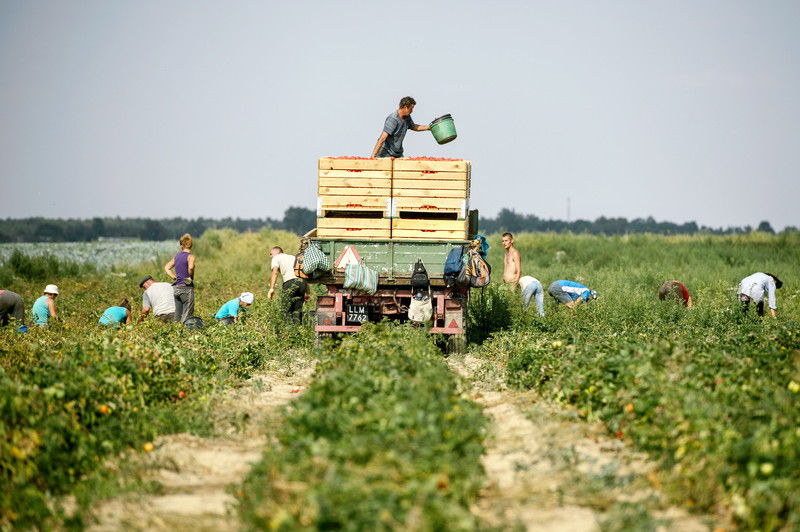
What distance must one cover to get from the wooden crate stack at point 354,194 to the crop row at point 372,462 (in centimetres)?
560

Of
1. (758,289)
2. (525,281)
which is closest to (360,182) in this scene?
(525,281)

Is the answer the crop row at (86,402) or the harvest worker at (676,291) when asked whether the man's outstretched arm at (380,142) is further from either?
the harvest worker at (676,291)

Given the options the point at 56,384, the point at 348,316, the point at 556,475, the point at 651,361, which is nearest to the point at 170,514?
the point at 56,384

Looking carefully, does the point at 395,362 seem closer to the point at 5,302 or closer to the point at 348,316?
the point at 348,316

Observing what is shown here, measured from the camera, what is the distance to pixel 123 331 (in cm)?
1034

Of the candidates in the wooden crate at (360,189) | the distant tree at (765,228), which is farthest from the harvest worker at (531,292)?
the distant tree at (765,228)

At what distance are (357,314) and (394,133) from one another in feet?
10.3

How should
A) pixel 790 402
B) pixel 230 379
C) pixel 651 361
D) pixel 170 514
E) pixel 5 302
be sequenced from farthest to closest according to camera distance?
pixel 5 302, pixel 230 379, pixel 651 361, pixel 790 402, pixel 170 514

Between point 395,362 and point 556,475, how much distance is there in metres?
2.15

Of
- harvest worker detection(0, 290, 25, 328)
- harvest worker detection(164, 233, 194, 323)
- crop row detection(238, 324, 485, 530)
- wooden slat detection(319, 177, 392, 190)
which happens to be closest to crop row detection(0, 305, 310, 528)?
crop row detection(238, 324, 485, 530)

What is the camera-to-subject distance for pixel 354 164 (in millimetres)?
12531

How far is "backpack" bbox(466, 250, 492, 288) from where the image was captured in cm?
1203

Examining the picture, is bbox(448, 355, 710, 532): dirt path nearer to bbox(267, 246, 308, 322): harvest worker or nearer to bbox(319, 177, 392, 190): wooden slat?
bbox(319, 177, 392, 190): wooden slat

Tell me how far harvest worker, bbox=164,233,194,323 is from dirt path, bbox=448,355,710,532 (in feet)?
25.2
